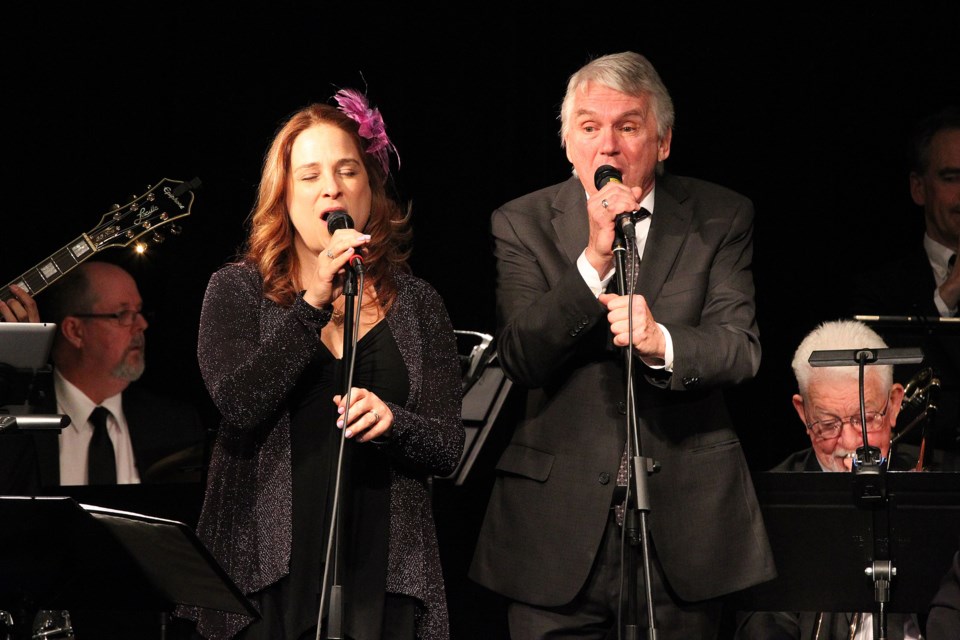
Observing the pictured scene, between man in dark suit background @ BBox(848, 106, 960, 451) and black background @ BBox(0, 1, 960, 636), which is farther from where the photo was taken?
black background @ BBox(0, 1, 960, 636)

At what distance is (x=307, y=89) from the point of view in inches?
195

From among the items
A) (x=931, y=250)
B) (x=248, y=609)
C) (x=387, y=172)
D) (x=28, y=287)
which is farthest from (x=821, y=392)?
(x=28, y=287)

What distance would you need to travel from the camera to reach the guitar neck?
13.6 ft

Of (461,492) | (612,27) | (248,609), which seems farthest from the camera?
(612,27)

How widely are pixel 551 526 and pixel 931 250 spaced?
2.38 meters

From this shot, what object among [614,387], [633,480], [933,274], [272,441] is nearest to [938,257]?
[933,274]

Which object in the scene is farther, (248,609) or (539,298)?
(539,298)

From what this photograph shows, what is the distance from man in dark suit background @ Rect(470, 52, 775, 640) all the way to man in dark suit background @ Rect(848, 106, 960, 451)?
143 cm

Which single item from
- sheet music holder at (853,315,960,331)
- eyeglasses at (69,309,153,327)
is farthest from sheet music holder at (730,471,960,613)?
eyeglasses at (69,309,153,327)

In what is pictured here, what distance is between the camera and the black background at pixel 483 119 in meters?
4.92

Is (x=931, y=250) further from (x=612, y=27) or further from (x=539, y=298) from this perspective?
(x=539, y=298)

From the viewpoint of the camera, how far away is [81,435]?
15.5 feet

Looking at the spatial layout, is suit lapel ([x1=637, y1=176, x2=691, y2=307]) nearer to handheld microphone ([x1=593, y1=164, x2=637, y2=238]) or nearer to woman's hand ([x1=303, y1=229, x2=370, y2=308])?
handheld microphone ([x1=593, y1=164, x2=637, y2=238])

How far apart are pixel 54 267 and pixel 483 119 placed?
172 cm
